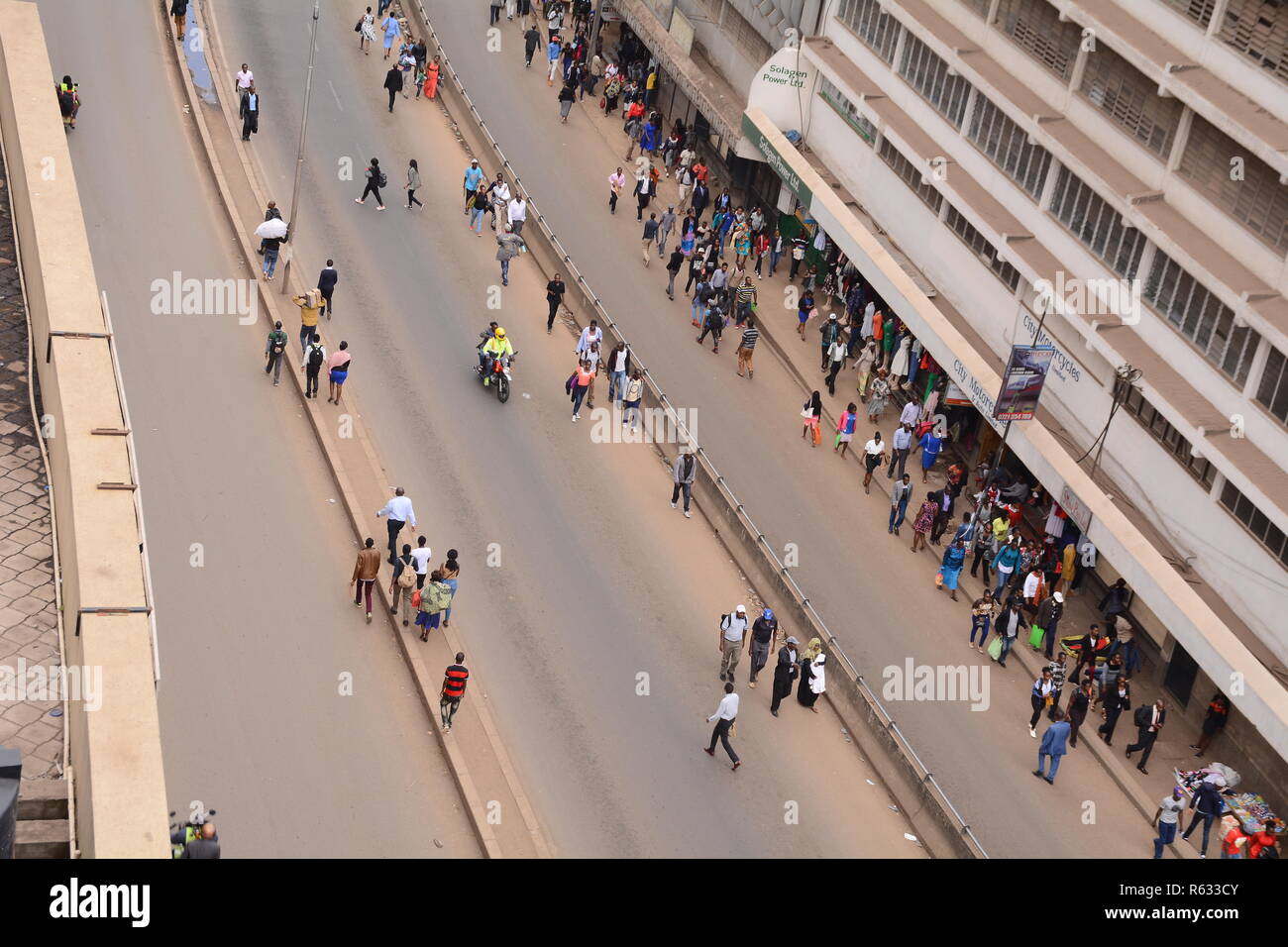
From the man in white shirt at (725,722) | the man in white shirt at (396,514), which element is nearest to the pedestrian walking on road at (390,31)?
the man in white shirt at (396,514)

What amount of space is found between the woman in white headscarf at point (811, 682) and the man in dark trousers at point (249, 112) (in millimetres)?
19053

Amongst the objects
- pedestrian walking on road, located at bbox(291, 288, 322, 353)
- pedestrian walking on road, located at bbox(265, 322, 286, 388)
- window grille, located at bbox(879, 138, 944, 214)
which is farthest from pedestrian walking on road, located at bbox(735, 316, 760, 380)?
pedestrian walking on road, located at bbox(265, 322, 286, 388)

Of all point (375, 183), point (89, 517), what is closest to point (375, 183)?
Result: point (375, 183)

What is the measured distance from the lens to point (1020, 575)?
3378cm

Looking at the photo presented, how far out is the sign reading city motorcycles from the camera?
33.2 meters

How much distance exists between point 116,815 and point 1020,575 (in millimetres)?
22093

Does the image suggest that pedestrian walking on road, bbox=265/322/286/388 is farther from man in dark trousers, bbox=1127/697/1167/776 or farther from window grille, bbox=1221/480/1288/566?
window grille, bbox=1221/480/1288/566

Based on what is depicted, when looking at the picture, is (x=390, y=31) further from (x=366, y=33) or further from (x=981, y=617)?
(x=981, y=617)

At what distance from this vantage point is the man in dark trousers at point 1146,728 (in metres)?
30.2

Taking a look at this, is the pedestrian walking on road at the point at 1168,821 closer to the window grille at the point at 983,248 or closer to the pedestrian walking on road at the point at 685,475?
the pedestrian walking on road at the point at 685,475
